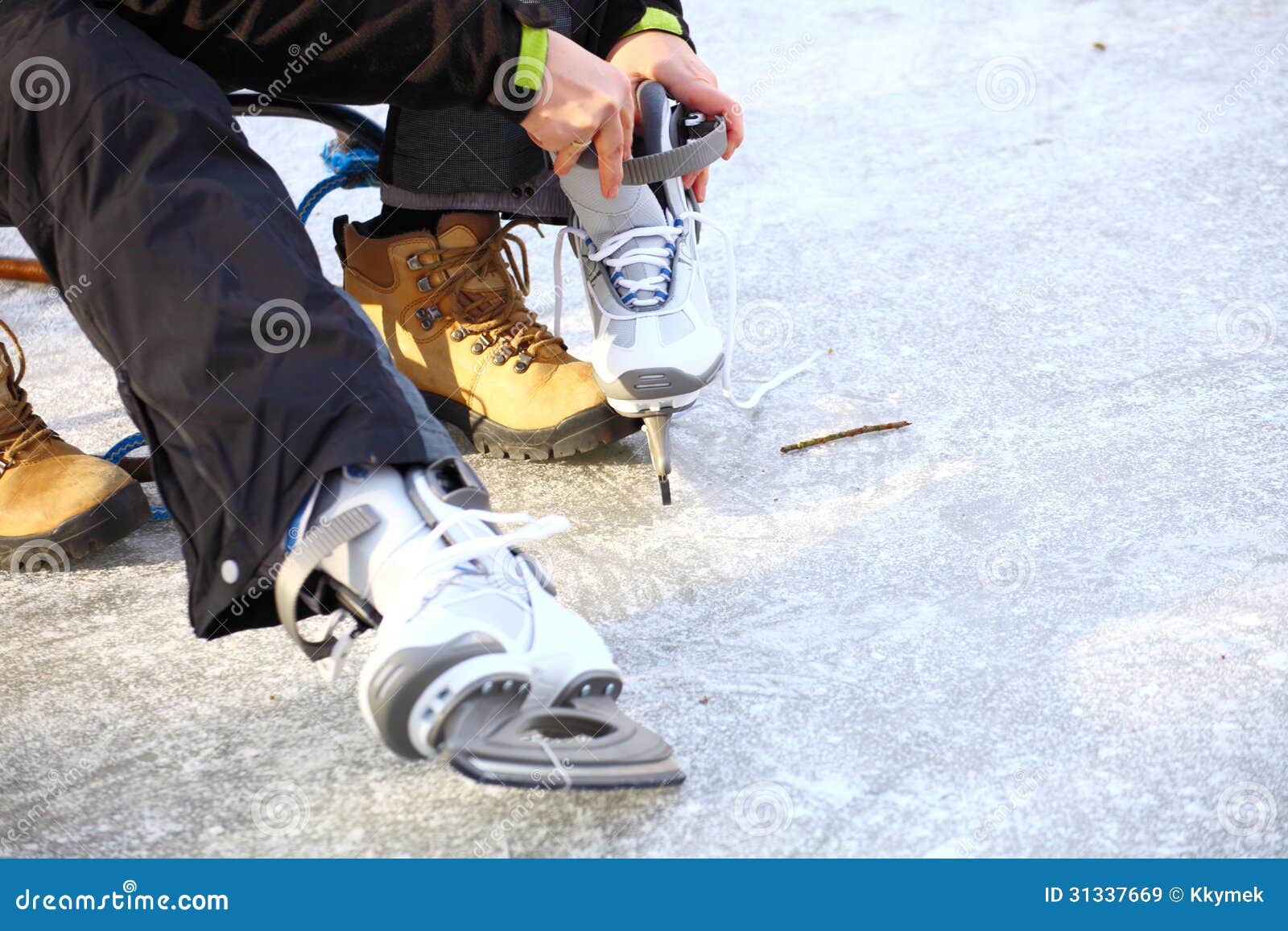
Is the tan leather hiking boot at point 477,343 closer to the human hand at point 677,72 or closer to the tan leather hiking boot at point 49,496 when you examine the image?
the human hand at point 677,72

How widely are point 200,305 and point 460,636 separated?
0.34 m

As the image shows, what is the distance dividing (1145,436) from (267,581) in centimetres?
107

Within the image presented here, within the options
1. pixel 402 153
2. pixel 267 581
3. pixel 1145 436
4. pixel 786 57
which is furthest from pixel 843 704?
pixel 786 57

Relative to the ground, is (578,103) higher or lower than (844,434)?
higher

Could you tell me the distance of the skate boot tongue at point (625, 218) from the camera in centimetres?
142

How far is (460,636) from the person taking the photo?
0.90 metres

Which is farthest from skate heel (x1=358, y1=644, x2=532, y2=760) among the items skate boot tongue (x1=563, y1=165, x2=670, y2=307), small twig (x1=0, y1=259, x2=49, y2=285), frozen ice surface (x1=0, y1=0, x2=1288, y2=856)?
small twig (x1=0, y1=259, x2=49, y2=285)

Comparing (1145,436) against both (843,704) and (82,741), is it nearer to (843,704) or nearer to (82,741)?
(843,704)

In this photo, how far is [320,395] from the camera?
37.7 inches

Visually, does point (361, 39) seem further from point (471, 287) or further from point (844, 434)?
point (844, 434)

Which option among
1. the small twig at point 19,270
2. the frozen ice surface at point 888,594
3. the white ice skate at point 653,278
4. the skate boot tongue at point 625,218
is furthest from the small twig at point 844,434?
the small twig at point 19,270

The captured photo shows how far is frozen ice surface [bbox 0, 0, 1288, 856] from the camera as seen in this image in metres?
0.97

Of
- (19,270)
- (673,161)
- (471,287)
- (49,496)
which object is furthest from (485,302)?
(19,270)

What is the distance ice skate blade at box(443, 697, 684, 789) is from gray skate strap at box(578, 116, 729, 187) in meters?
0.64
